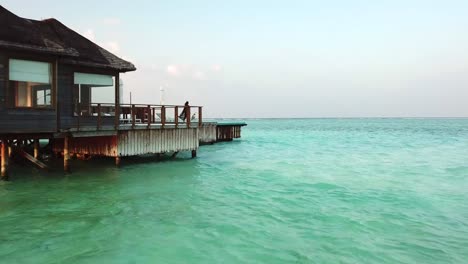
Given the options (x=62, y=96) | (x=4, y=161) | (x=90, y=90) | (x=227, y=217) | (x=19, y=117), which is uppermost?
(x=90, y=90)

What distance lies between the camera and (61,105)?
1467 centimetres

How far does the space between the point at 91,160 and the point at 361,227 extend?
15911 mm

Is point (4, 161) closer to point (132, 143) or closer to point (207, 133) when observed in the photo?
point (132, 143)

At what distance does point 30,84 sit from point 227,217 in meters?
9.17

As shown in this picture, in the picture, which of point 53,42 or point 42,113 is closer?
point 42,113

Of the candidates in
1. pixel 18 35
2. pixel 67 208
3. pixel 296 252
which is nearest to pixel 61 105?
pixel 18 35

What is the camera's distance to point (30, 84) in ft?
44.7

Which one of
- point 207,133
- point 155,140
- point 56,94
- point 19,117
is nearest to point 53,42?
point 56,94

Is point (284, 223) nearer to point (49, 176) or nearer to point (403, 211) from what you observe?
point (403, 211)

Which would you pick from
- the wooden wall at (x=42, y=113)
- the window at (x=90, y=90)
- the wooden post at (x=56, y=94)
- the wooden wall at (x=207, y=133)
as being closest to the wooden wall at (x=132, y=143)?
the wooden wall at (x=42, y=113)

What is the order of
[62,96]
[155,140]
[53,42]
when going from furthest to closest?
[155,140], [62,96], [53,42]

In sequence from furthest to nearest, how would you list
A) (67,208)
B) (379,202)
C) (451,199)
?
(451,199) → (379,202) → (67,208)

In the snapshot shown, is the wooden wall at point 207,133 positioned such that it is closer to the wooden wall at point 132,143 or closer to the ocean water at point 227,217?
the wooden wall at point 132,143

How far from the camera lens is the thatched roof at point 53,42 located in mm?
12945
